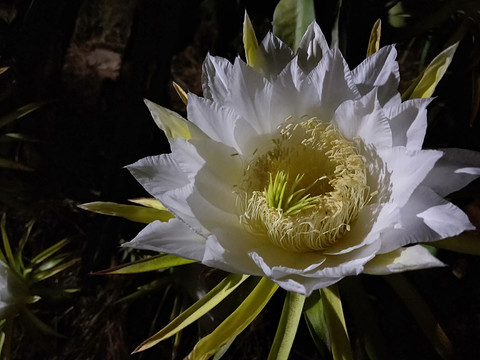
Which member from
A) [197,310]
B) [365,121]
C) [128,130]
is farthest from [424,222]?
[128,130]

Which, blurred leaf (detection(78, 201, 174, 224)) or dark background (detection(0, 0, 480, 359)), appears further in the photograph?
dark background (detection(0, 0, 480, 359))

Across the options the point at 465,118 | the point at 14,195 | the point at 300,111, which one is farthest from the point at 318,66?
the point at 14,195

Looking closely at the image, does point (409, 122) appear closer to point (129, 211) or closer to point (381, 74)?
point (381, 74)

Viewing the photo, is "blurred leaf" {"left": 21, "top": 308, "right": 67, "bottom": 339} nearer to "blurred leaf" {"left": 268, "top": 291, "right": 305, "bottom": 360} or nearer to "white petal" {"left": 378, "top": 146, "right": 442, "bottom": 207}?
"blurred leaf" {"left": 268, "top": 291, "right": 305, "bottom": 360}

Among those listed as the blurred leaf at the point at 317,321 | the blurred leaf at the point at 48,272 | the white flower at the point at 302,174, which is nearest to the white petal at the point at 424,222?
the white flower at the point at 302,174

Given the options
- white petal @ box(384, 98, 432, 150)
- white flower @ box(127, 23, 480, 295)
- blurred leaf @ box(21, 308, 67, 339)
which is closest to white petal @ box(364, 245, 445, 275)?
white flower @ box(127, 23, 480, 295)

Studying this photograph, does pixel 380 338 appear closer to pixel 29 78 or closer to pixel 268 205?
pixel 268 205

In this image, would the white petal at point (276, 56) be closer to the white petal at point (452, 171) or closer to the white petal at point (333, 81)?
the white petal at point (333, 81)
